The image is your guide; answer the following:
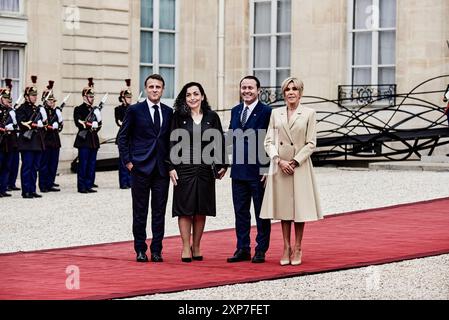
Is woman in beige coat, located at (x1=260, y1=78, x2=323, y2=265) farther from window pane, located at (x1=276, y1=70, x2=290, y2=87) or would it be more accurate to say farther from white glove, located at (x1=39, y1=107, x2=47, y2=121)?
window pane, located at (x1=276, y1=70, x2=290, y2=87)

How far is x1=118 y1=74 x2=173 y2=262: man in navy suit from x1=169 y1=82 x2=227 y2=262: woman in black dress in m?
0.11

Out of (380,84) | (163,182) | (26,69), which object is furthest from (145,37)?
(163,182)

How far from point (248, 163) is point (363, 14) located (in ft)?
50.5

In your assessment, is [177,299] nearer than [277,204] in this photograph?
Yes

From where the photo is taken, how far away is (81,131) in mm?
21609

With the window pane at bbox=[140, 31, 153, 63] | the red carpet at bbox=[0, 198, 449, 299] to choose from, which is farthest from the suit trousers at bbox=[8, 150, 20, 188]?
the window pane at bbox=[140, 31, 153, 63]

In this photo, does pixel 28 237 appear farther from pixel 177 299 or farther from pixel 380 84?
pixel 380 84

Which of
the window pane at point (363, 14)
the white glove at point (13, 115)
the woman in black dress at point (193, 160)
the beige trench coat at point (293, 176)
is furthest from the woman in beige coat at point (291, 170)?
the window pane at point (363, 14)

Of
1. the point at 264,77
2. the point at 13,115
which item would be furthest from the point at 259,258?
the point at 264,77

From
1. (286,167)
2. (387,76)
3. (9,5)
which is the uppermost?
(9,5)

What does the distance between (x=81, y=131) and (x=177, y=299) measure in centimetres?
1220

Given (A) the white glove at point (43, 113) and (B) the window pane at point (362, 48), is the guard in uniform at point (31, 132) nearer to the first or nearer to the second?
(A) the white glove at point (43, 113)

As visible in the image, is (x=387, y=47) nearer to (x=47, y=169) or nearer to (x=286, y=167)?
(x=47, y=169)

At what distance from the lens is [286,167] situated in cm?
1187
